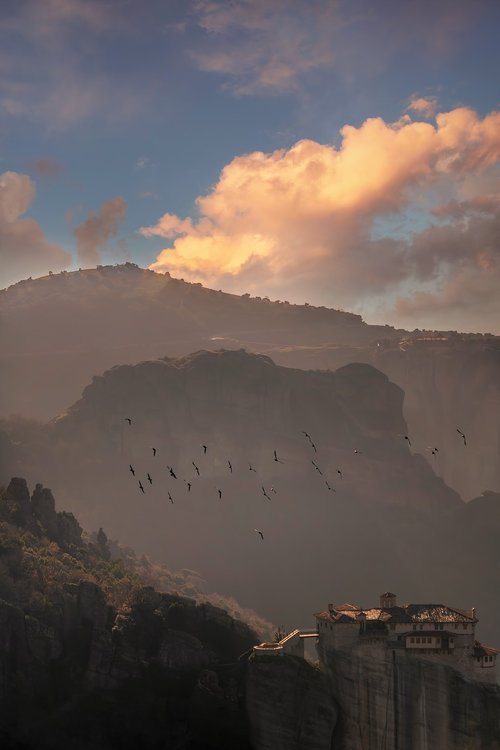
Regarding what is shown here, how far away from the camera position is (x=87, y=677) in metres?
143

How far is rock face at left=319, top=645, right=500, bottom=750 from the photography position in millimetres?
126812

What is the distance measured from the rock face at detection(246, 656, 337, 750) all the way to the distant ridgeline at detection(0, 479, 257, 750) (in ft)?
9.15

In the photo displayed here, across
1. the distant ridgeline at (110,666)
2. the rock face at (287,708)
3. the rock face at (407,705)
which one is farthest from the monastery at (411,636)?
the distant ridgeline at (110,666)

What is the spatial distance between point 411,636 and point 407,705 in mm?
8640

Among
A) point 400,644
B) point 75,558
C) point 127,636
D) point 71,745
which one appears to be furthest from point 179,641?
point 75,558

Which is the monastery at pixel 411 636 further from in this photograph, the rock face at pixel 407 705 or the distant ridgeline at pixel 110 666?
the distant ridgeline at pixel 110 666

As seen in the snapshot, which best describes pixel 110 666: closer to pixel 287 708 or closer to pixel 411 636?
pixel 287 708

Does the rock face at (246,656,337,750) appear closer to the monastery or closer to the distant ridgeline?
the distant ridgeline

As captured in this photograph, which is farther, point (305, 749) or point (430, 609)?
point (430, 609)

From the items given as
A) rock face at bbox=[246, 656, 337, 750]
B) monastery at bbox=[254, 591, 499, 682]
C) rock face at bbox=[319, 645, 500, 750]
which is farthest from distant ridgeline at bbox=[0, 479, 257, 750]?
rock face at bbox=[319, 645, 500, 750]

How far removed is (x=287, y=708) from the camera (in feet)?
436

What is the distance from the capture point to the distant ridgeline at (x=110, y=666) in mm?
136000

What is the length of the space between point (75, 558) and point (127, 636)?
128ft

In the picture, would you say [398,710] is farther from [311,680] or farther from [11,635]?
[11,635]
